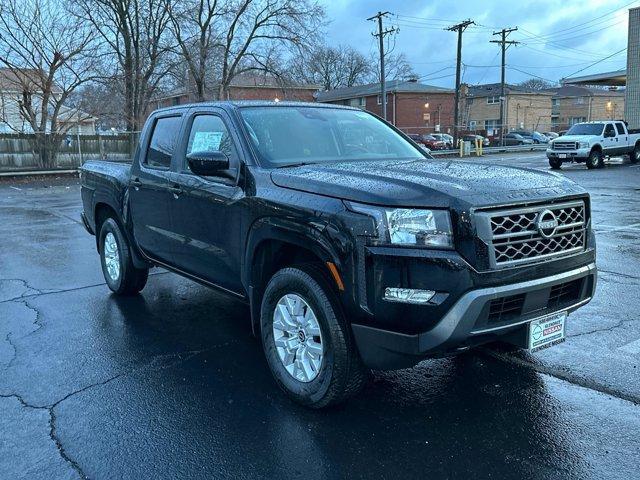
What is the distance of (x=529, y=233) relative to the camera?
Result: 314cm

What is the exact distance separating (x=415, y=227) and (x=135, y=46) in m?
31.6

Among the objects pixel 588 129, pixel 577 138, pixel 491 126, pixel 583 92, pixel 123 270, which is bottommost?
pixel 123 270

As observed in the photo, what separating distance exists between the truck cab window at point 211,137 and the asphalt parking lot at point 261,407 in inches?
63.4

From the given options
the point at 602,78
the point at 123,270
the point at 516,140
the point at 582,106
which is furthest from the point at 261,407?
the point at 582,106

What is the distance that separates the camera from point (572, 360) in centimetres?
430

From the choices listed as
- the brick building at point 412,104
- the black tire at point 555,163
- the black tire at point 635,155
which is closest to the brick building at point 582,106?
the brick building at point 412,104

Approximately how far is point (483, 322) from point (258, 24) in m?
35.1

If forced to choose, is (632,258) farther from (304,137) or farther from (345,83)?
(345,83)

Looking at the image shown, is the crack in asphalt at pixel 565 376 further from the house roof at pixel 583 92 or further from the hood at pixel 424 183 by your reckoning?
the house roof at pixel 583 92

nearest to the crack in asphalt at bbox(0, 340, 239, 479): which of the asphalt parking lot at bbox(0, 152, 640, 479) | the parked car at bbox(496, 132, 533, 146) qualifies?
the asphalt parking lot at bbox(0, 152, 640, 479)

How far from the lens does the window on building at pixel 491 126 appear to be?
72.7 meters

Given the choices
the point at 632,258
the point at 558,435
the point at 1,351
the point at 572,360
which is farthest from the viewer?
the point at 632,258

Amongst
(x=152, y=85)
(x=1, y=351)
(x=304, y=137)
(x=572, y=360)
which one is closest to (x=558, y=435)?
(x=572, y=360)

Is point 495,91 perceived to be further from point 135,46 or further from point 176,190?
point 176,190
